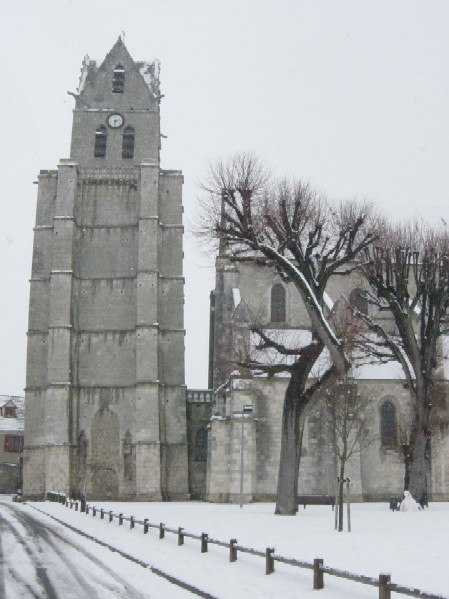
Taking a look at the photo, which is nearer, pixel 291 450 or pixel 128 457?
pixel 291 450

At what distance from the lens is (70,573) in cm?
1277

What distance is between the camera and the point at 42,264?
160 feet

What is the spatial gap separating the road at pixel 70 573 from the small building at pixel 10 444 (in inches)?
1719

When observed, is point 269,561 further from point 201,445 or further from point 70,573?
point 201,445

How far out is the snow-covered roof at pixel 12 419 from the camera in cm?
6519

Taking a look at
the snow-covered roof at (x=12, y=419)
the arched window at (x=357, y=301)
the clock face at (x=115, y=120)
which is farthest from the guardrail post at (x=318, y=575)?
the snow-covered roof at (x=12, y=419)

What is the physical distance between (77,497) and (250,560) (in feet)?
110

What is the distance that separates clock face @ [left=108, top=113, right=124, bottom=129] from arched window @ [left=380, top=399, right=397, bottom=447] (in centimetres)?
2663

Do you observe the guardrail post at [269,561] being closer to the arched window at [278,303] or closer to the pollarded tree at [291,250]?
the pollarded tree at [291,250]

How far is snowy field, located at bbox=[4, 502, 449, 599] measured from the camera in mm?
Result: 11094

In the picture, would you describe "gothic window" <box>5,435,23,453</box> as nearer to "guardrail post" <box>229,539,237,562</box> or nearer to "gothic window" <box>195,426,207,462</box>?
"gothic window" <box>195,426,207,462</box>

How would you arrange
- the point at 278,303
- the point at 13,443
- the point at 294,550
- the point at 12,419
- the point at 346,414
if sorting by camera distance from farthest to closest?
the point at 12,419 → the point at 13,443 → the point at 278,303 → the point at 346,414 → the point at 294,550

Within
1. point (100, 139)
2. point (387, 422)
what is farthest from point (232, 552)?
point (100, 139)

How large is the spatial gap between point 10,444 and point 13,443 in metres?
0.29
